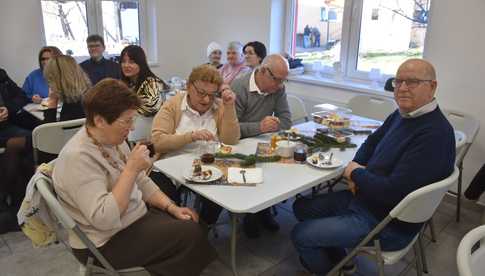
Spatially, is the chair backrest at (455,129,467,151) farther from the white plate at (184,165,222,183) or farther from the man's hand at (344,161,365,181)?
the white plate at (184,165,222,183)

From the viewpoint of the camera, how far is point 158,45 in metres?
4.89

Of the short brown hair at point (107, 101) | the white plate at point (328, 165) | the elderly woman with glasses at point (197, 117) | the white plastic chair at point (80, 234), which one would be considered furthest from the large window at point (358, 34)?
the white plastic chair at point (80, 234)

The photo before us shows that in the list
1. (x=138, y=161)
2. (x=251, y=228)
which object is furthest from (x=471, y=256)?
(x=251, y=228)

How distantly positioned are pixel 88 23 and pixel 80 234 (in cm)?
378

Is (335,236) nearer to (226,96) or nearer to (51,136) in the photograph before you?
(226,96)

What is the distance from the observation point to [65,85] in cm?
268

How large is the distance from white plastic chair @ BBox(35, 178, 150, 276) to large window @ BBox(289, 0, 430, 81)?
3027 millimetres

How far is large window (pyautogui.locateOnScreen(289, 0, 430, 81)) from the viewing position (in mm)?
3410

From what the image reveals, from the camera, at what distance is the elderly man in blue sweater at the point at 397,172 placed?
5.34 ft

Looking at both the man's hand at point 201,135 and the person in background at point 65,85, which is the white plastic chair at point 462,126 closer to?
the man's hand at point 201,135

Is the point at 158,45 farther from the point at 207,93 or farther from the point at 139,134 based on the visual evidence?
the point at 207,93

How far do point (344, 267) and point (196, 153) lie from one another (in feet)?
3.10

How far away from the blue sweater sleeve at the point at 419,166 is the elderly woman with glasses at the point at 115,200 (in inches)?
32.6

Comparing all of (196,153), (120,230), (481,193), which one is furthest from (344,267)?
(481,193)
